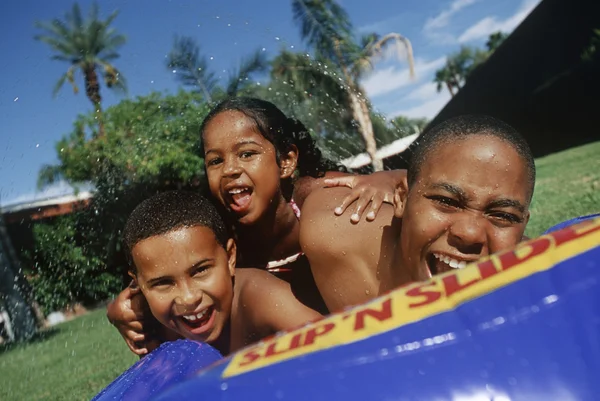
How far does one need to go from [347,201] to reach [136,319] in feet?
3.78

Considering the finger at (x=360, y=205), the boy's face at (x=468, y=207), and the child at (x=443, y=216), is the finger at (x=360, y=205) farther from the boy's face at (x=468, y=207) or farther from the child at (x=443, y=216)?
the boy's face at (x=468, y=207)

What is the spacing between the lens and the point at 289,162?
124 inches

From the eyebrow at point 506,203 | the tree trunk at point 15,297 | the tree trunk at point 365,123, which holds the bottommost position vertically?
the eyebrow at point 506,203

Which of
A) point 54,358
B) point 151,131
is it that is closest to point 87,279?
point 54,358

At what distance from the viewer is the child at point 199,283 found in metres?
2.37

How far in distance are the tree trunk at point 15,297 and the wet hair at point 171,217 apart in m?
11.0

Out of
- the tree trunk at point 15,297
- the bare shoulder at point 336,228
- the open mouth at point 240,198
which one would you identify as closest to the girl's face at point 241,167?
the open mouth at point 240,198

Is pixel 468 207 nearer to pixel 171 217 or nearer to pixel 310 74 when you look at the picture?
pixel 171 217

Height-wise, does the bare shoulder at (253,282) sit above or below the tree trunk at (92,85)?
below

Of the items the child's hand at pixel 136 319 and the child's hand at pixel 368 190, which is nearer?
the child's hand at pixel 368 190

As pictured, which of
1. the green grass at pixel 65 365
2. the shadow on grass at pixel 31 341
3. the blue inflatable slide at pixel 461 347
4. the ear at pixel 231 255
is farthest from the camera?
the shadow on grass at pixel 31 341

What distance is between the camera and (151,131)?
6195mm

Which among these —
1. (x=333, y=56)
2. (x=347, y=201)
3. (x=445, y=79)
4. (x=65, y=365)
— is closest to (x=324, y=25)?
(x=333, y=56)

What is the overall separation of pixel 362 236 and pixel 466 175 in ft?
1.71
